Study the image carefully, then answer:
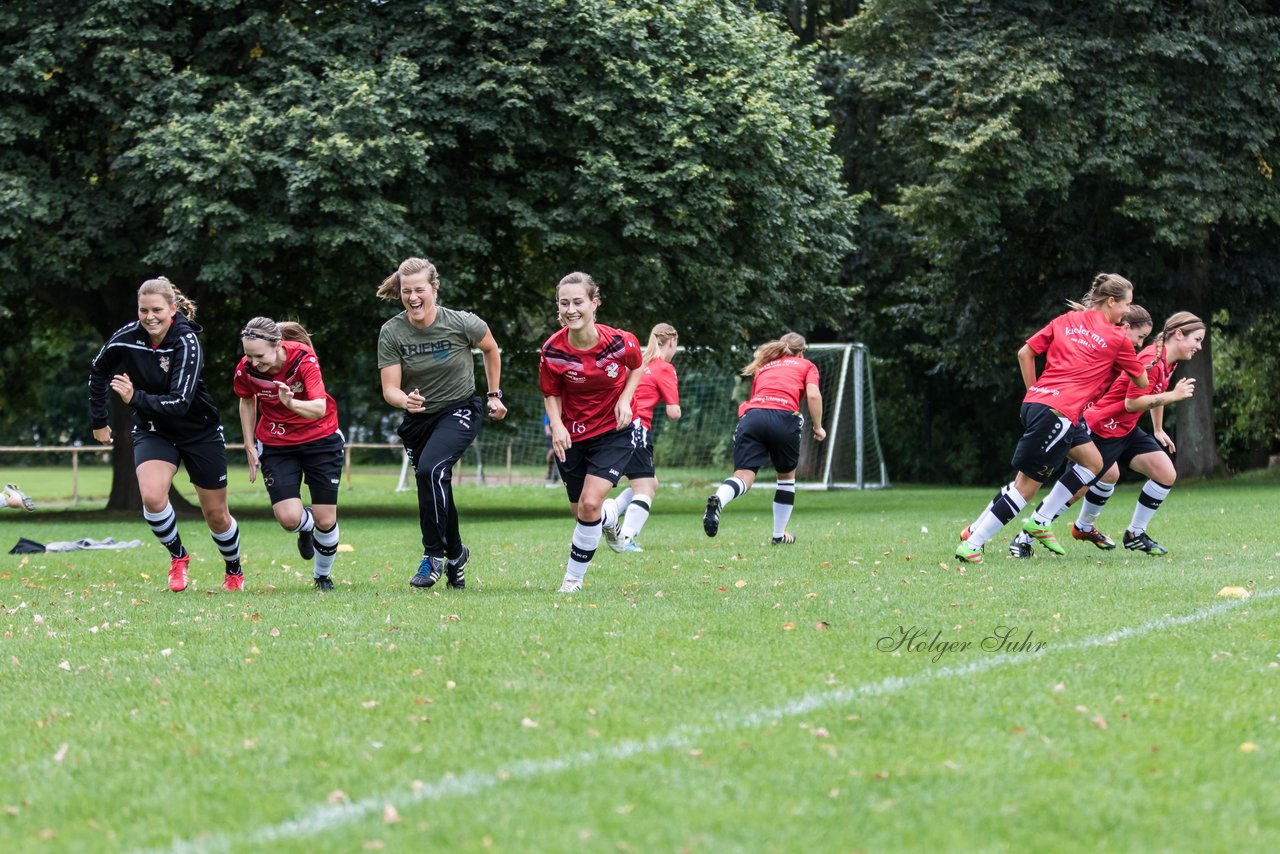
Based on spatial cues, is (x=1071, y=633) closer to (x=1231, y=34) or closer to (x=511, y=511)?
(x=511, y=511)

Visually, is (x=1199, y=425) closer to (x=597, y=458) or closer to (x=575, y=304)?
(x=597, y=458)

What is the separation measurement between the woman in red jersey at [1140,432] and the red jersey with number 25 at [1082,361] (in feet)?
1.92

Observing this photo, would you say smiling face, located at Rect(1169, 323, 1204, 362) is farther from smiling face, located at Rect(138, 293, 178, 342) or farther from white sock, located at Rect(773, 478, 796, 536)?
smiling face, located at Rect(138, 293, 178, 342)

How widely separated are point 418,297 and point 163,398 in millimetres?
1859

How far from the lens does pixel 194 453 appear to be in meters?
9.98

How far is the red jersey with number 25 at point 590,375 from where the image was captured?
9305 millimetres

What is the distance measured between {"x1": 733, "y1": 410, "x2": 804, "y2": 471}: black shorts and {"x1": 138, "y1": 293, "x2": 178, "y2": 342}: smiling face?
5.52m

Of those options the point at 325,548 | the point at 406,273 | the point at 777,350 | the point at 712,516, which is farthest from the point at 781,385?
the point at 406,273

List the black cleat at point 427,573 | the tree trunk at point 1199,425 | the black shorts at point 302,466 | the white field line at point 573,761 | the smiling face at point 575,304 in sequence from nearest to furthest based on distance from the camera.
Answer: the white field line at point 573,761, the smiling face at point 575,304, the black cleat at point 427,573, the black shorts at point 302,466, the tree trunk at point 1199,425

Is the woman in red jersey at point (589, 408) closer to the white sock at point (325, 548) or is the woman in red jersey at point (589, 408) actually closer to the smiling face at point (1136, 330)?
the white sock at point (325, 548)

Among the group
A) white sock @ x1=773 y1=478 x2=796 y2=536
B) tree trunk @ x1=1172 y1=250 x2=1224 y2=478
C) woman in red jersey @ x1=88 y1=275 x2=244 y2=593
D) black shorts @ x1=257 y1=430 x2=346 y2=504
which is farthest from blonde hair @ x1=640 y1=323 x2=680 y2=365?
tree trunk @ x1=1172 y1=250 x2=1224 y2=478

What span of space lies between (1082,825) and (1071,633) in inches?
132

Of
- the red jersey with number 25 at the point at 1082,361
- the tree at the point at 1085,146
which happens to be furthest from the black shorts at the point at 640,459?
the tree at the point at 1085,146

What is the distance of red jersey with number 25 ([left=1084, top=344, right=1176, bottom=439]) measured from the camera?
11688 millimetres
